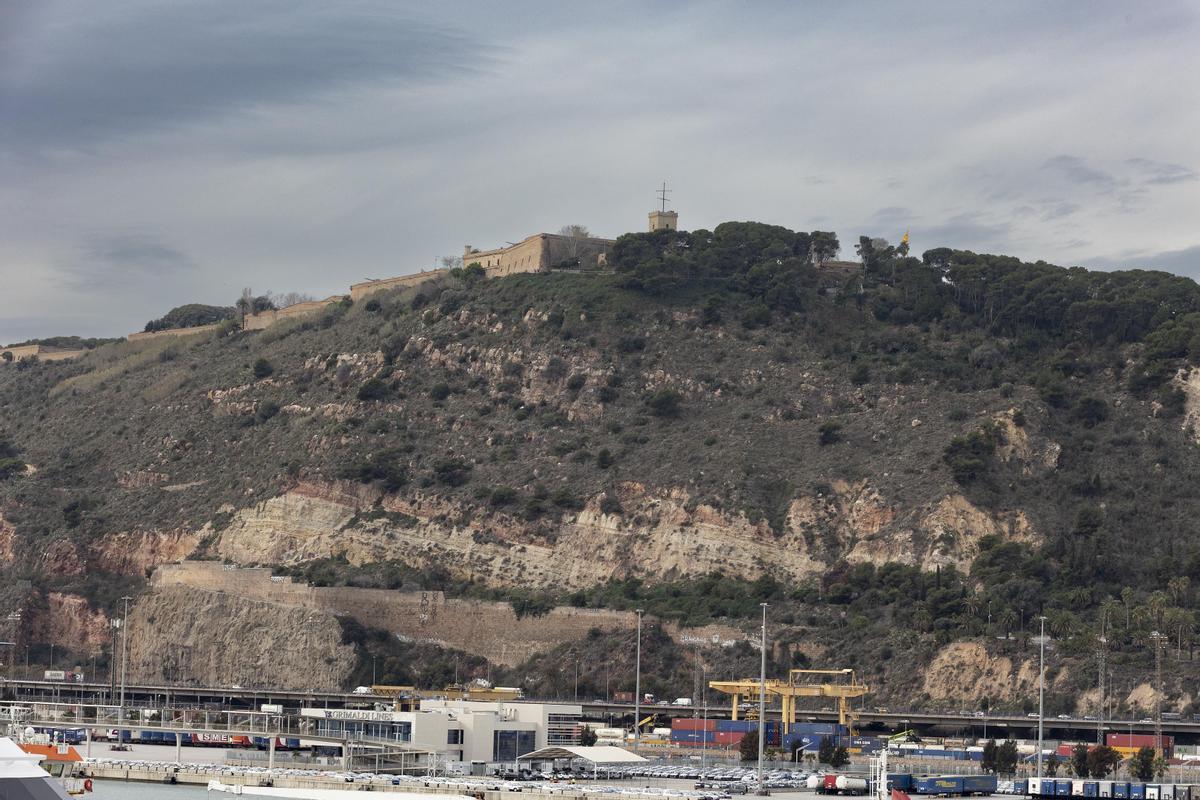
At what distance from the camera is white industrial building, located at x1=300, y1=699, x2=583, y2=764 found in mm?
84875

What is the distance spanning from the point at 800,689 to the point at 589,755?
18056mm

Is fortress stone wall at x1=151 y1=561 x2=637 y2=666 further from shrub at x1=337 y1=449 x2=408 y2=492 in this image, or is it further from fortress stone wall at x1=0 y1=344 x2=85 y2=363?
fortress stone wall at x1=0 y1=344 x2=85 y2=363

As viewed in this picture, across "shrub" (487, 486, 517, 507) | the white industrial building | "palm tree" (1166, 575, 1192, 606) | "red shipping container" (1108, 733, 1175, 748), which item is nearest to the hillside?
"palm tree" (1166, 575, 1192, 606)

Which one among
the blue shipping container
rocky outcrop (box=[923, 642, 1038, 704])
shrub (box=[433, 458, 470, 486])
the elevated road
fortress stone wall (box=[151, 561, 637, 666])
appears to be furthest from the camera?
shrub (box=[433, 458, 470, 486])

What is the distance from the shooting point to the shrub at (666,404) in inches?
5192

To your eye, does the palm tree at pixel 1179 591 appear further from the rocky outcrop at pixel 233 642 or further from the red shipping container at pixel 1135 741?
the rocky outcrop at pixel 233 642

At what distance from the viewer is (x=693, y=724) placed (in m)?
99.7

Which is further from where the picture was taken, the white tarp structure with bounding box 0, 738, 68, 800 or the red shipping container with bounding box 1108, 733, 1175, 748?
the red shipping container with bounding box 1108, 733, 1175, 748

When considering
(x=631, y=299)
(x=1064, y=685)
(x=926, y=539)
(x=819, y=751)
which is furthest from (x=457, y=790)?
(x=631, y=299)

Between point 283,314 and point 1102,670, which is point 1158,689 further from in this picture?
point 283,314

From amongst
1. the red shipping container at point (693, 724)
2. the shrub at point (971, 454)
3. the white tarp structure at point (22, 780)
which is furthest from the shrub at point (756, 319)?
the white tarp structure at point (22, 780)

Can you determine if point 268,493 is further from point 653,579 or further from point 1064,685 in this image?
point 1064,685

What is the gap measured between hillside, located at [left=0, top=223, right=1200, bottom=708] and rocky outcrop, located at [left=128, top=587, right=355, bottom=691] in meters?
0.29

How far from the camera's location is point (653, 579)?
119 meters
